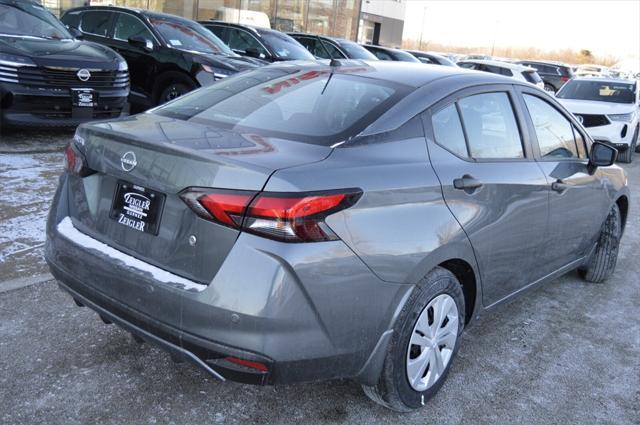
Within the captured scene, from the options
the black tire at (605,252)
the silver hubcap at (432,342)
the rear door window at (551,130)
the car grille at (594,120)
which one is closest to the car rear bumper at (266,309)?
the silver hubcap at (432,342)

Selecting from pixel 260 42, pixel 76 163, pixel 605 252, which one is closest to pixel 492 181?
pixel 76 163

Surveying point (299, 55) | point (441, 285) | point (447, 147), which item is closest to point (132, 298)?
point (441, 285)

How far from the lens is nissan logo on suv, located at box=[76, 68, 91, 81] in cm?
736

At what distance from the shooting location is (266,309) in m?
2.23

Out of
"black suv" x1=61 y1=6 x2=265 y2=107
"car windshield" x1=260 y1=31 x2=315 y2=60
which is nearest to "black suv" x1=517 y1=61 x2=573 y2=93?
"car windshield" x1=260 y1=31 x2=315 y2=60

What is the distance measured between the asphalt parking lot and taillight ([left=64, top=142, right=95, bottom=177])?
968 mm

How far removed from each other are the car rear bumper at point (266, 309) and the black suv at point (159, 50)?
21.9 feet

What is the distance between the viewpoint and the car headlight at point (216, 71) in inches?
347

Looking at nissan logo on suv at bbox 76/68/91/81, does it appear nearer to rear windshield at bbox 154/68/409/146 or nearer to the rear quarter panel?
rear windshield at bbox 154/68/409/146

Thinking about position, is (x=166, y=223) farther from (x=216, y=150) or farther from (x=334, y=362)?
(x=334, y=362)

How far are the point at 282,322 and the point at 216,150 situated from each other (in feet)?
2.35

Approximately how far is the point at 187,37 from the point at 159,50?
66cm

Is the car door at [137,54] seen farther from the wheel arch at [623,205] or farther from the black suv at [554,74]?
the black suv at [554,74]

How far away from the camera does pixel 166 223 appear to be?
96.2 inches
